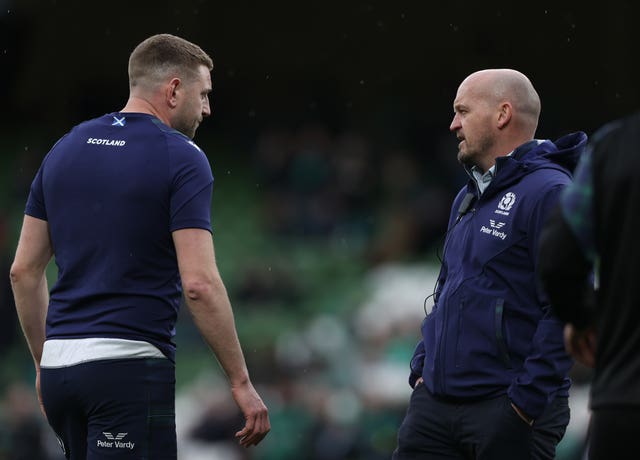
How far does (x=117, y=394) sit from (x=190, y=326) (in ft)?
28.8

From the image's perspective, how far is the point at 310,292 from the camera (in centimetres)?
1309

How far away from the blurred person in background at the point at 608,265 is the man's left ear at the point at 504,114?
1611mm

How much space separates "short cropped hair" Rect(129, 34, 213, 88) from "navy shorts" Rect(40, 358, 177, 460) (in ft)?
3.60

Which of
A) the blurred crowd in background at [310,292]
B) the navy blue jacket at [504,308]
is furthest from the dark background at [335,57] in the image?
the navy blue jacket at [504,308]

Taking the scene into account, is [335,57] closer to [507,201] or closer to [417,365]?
[417,365]

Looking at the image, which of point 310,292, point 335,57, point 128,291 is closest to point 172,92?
point 128,291

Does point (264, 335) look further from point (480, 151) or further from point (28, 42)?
point (480, 151)

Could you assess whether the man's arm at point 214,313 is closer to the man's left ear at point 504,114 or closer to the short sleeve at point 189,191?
the short sleeve at point 189,191

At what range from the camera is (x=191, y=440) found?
10914 millimetres

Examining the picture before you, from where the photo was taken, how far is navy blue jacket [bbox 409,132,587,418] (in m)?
4.38

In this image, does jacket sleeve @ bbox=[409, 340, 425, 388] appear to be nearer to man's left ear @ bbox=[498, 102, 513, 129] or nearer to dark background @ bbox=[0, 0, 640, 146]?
man's left ear @ bbox=[498, 102, 513, 129]

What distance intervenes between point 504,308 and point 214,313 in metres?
1.08

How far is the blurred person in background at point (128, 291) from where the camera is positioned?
4215 millimetres

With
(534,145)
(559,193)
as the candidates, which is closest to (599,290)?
(559,193)
